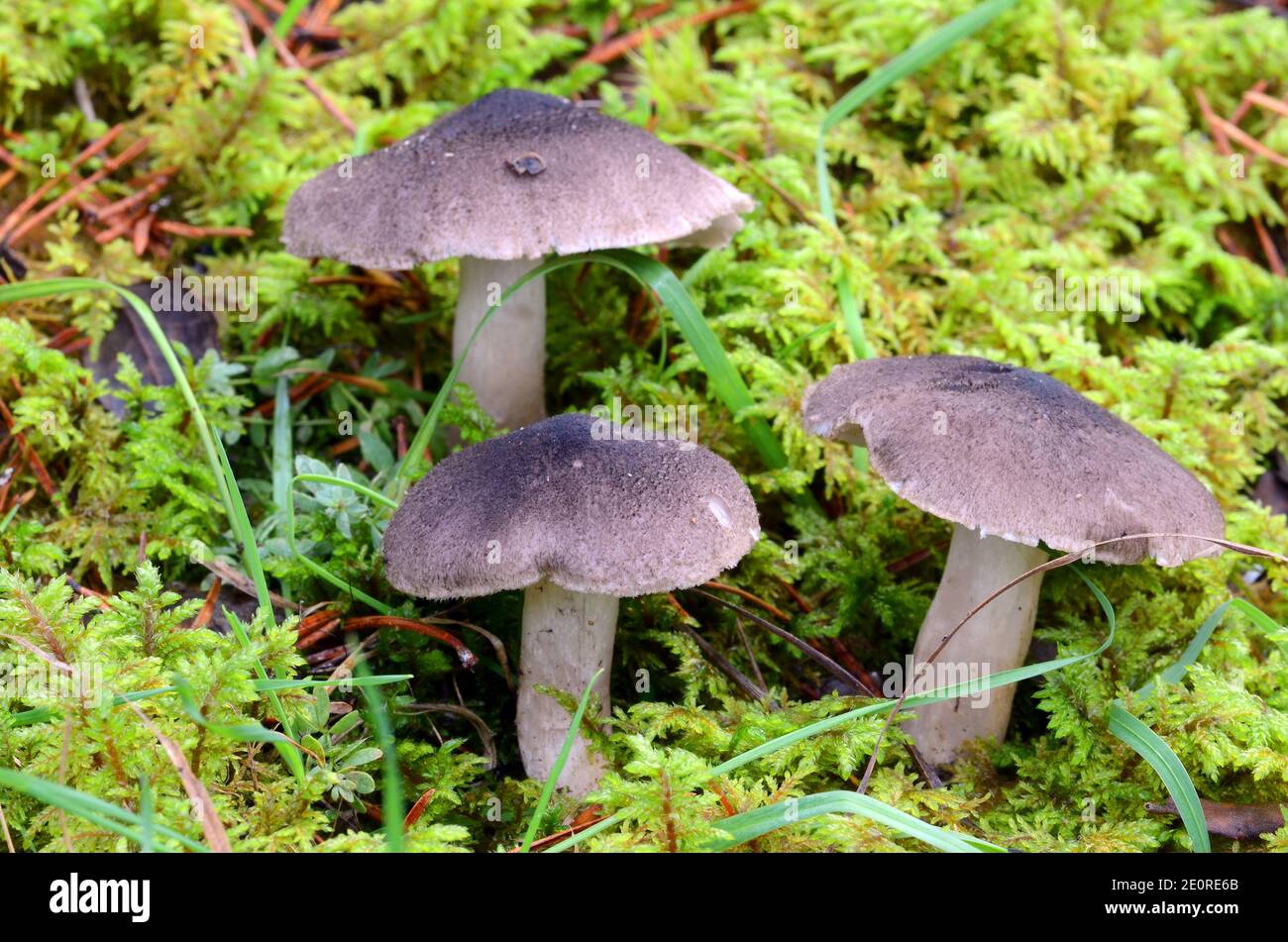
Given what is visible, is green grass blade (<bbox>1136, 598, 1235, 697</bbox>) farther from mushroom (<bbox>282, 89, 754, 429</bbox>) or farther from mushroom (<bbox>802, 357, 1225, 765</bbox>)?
mushroom (<bbox>282, 89, 754, 429</bbox>)

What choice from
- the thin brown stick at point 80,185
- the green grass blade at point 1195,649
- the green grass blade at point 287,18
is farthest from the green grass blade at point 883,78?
the thin brown stick at point 80,185

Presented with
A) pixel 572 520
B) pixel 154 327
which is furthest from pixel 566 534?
pixel 154 327

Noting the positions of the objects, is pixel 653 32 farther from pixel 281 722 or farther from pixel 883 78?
pixel 281 722

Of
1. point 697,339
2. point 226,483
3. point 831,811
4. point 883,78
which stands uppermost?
point 883,78

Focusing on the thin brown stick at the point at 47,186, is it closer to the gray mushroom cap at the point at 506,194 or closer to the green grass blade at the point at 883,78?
the gray mushroom cap at the point at 506,194

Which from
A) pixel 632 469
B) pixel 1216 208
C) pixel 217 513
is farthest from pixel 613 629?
pixel 1216 208

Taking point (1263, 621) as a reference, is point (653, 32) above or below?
above
